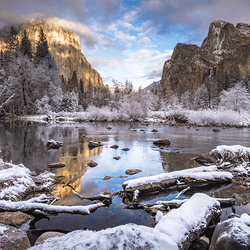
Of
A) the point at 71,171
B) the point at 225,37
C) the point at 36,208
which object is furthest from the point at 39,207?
the point at 225,37

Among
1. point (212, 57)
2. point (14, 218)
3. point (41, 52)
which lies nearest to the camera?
point (14, 218)

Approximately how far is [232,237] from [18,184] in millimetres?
4478

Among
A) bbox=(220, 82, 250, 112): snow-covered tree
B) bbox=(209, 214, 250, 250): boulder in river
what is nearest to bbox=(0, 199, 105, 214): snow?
bbox=(209, 214, 250, 250): boulder in river

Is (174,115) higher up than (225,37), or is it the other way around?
(225,37)

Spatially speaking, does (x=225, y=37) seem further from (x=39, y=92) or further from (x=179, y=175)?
(x=179, y=175)

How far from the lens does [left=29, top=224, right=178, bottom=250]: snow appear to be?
1530mm

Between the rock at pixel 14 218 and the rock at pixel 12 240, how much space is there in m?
0.74

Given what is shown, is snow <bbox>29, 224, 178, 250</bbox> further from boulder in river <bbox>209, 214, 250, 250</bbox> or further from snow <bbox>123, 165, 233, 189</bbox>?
snow <bbox>123, 165, 233, 189</bbox>

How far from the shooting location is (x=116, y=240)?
1.58m

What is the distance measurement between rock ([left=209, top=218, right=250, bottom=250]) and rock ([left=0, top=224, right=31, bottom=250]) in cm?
230

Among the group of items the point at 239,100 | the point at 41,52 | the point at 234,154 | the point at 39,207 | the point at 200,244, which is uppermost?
the point at 41,52

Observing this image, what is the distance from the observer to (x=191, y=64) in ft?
358

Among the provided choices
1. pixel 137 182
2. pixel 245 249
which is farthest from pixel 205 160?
pixel 245 249

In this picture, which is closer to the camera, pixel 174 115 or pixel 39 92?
pixel 174 115
